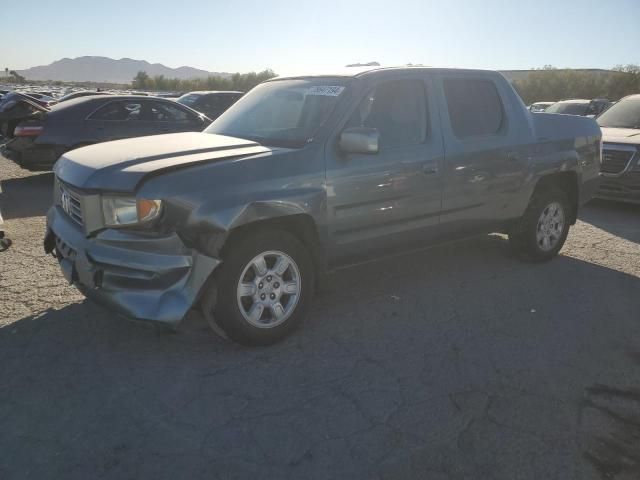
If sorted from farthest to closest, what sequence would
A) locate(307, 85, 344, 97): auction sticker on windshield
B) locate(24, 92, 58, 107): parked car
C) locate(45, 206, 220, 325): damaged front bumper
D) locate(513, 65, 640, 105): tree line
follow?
1. locate(513, 65, 640, 105): tree line
2. locate(24, 92, 58, 107): parked car
3. locate(307, 85, 344, 97): auction sticker on windshield
4. locate(45, 206, 220, 325): damaged front bumper

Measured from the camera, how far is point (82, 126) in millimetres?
9516

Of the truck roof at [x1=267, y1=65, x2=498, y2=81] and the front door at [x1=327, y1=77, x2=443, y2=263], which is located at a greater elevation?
the truck roof at [x1=267, y1=65, x2=498, y2=81]

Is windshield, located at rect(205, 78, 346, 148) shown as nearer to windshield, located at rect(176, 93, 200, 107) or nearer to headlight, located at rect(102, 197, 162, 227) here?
headlight, located at rect(102, 197, 162, 227)

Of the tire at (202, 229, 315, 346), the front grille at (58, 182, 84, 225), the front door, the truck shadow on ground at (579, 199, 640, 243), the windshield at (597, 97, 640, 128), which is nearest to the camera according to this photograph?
the tire at (202, 229, 315, 346)

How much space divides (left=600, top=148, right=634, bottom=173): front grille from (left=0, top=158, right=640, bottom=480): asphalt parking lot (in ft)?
13.1

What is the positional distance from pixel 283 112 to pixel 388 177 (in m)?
1.04

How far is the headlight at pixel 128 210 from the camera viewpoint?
3281 mm

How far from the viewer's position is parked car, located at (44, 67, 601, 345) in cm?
332

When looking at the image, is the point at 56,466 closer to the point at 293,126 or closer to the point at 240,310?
the point at 240,310

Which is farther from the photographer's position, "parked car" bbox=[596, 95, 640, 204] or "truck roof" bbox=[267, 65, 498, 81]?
"parked car" bbox=[596, 95, 640, 204]

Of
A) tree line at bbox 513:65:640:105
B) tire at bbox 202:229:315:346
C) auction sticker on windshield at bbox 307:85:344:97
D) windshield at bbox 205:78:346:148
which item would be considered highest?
tree line at bbox 513:65:640:105

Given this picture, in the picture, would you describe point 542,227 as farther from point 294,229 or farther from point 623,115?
point 623,115

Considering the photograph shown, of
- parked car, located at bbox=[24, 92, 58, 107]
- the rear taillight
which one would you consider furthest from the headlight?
parked car, located at bbox=[24, 92, 58, 107]

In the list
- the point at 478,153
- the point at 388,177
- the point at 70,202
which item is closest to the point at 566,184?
the point at 478,153
